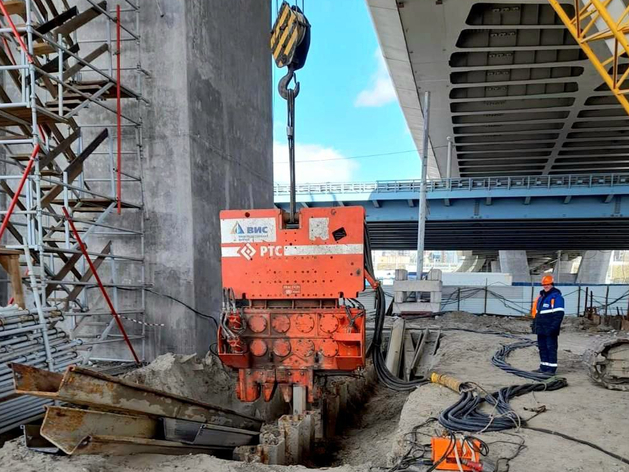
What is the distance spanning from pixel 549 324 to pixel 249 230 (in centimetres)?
473

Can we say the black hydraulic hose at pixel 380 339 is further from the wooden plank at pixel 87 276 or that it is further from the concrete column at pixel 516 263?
the concrete column at pixel 516 263

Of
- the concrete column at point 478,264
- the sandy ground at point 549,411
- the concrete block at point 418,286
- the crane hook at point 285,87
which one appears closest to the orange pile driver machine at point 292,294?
the crane hook at point 285,87

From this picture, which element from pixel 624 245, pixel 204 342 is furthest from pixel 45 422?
pixel 624 245

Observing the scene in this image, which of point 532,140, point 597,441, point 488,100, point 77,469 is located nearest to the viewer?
point 77,469

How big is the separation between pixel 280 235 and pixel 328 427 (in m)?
3.20

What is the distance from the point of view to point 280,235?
5.01m

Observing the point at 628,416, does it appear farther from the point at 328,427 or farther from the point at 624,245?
the point at 624,245

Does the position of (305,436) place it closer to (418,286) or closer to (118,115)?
(118,115)

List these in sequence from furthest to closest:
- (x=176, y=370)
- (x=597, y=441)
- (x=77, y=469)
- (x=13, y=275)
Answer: (x=176, y=370) → (x=13, y=275) → (x=597, y=441) → (x=77, y=469)

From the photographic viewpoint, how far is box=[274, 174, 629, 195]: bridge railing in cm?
1973

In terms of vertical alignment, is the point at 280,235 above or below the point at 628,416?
above

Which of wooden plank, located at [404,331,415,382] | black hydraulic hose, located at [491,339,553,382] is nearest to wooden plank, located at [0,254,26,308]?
black hydraulic hose, located at [491,339,553,382]

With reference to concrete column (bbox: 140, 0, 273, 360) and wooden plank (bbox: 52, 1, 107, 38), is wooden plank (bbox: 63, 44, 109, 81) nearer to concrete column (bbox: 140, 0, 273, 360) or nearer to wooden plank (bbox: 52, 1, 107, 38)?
Result: wooden plank (bbox: 52, 1, 107, 38)

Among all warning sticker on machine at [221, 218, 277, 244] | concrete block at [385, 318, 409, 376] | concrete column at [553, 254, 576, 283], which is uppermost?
warning sticker on machine at [221, 218, 277, 244]
